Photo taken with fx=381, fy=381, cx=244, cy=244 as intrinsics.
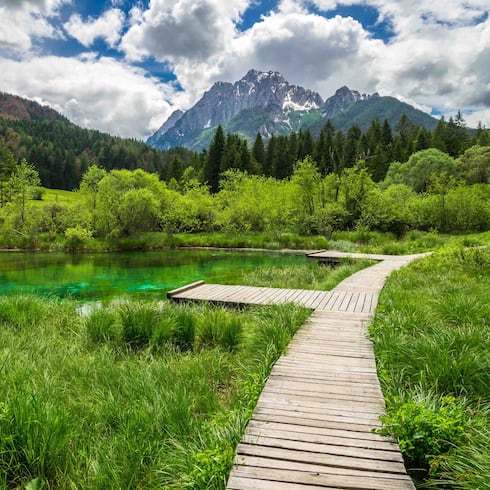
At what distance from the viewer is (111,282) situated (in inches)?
612

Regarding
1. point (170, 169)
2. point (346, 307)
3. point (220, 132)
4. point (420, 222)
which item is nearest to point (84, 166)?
point (170, 169)

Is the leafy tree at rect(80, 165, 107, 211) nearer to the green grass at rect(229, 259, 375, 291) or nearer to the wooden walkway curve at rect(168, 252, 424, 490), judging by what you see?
the green grass at rect(229, 259, 375, 291)

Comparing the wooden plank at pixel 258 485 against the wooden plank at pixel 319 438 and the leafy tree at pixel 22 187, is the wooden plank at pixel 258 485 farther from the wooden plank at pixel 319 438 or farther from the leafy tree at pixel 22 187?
the leafy tree at pixel 22 187

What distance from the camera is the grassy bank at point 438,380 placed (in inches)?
104

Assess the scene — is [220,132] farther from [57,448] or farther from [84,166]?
[57,448]

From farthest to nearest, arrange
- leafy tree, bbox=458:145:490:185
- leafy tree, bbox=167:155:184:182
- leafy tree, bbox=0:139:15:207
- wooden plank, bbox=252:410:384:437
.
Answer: leafy tree, bbox=167:155:184:182
leafy tree, bbox=458:145:490:185
leafy tree, bbox=0:139:15:207
wooden plank, bbox=252:410:384:437

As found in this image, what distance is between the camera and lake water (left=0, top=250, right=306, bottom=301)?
44.9ft

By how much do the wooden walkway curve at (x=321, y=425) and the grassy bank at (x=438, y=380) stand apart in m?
0.21

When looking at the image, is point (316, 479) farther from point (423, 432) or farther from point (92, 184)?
point (92, 184)

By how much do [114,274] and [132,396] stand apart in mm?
14814

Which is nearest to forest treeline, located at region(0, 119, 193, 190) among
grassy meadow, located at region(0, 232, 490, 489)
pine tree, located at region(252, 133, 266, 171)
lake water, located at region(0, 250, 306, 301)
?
pine tree, located at region(252, 133, 266, 171)

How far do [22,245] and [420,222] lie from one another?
3148cm

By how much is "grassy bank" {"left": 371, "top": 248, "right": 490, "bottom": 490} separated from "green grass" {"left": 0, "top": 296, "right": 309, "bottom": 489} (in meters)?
1.31

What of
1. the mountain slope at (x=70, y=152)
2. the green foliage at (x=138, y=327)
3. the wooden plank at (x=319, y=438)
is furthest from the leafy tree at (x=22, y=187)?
the wooden plank at (x=319, y=438)
